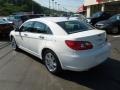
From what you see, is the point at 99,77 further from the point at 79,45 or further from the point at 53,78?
the point at 53,78

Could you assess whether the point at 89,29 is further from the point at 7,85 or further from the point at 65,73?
the point at 7,85

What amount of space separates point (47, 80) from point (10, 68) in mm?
1653

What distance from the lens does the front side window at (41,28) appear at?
20.7 feet

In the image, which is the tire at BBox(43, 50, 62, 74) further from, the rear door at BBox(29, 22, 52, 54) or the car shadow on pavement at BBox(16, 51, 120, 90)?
the rear door at BBox(29, 22, 52, 54)

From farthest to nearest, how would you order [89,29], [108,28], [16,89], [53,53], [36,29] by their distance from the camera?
[108,28], [36,29], [89,29], [53,53], [16,89]

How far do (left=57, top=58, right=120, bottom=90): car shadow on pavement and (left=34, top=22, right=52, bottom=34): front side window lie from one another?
1.30m

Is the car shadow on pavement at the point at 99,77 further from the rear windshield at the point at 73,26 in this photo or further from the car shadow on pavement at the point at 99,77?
the rear windshield at the point at 73,26

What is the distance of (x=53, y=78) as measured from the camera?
5812 millimetres

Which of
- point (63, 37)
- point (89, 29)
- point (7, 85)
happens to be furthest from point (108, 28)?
point (7, 85)

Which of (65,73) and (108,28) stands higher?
(108,28)

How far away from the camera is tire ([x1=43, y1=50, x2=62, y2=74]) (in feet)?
19.2

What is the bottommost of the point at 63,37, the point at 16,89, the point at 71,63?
the point at 16,89

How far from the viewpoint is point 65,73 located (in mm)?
6129

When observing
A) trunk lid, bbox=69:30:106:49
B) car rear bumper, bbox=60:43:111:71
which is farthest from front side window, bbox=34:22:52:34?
car rear bumper, bbox=60:43:111:71
